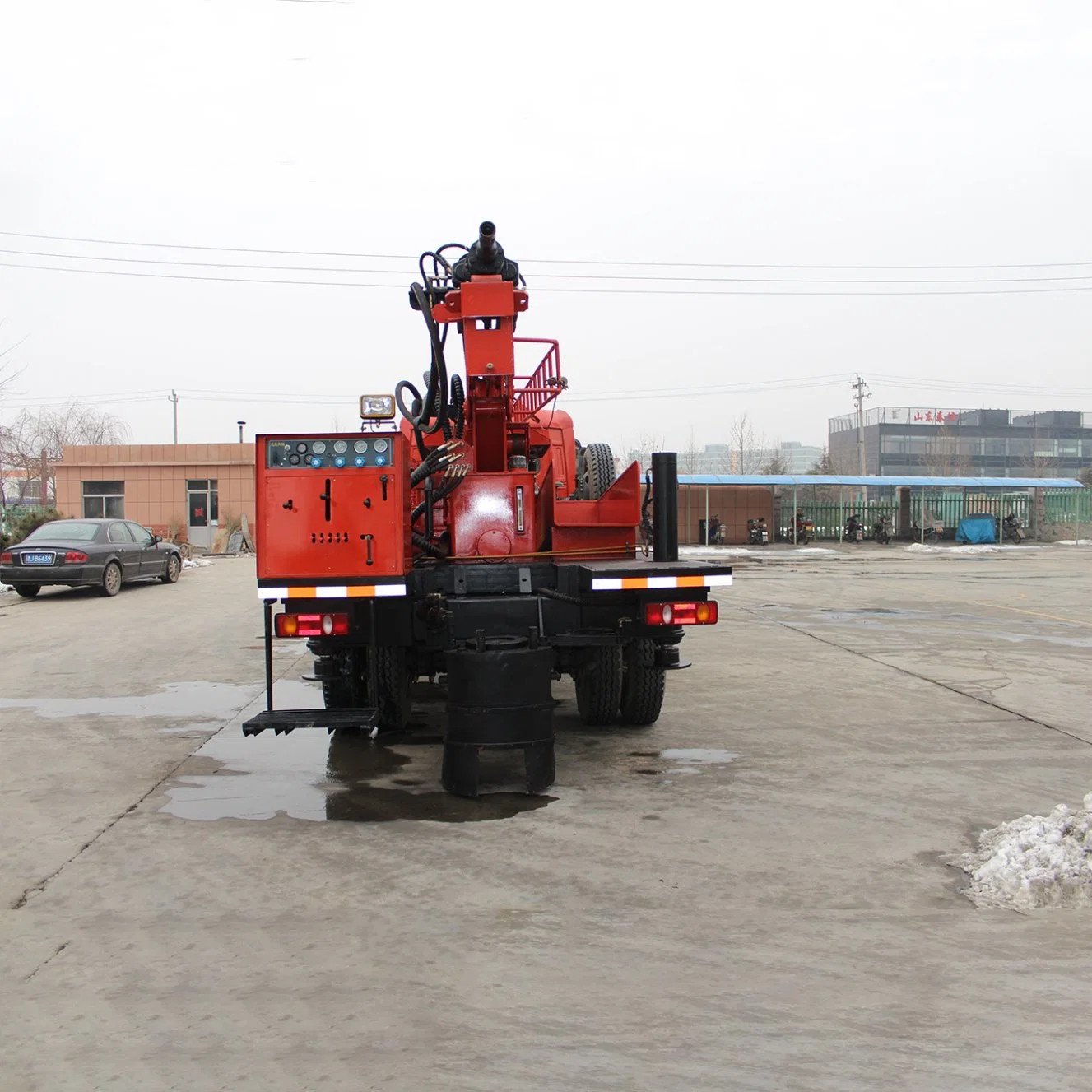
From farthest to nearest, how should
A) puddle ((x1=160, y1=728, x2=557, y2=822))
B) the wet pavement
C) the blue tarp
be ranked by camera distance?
the blue tarp → puddle ((x1=160, y1=728, x2=557, y2=822)) → the wet pavement

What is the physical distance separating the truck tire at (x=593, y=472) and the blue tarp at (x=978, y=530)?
36.4 m

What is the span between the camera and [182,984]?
357cm

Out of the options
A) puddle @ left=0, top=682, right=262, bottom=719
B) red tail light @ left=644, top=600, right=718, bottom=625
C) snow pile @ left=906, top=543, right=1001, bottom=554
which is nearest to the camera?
red tail light @ left=644, top=600, right=718, bottom=625

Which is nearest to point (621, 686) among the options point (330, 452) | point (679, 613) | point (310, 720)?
point (679, 613)

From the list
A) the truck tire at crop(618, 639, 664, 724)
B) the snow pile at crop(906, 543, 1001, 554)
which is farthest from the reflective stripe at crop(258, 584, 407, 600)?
the snow pile at crop(906, 543, 1001, 554)

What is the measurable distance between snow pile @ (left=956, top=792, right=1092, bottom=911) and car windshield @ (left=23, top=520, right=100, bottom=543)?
17.3 metres

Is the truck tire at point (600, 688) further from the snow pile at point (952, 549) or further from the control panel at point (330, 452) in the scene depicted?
the snow pile at point (952, 549)

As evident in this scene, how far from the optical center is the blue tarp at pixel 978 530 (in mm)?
41375

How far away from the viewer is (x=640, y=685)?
7613mm

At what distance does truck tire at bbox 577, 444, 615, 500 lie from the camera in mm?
8711

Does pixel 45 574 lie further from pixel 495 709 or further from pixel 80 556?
pixel 495 709

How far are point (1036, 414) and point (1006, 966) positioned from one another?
4530 inches

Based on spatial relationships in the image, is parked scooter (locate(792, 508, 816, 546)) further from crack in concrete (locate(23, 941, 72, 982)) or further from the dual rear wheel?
crack in concrete (locate(23, 941, 72, 982))

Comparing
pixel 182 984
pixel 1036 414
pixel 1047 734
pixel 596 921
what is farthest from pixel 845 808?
pixel 1036 414
